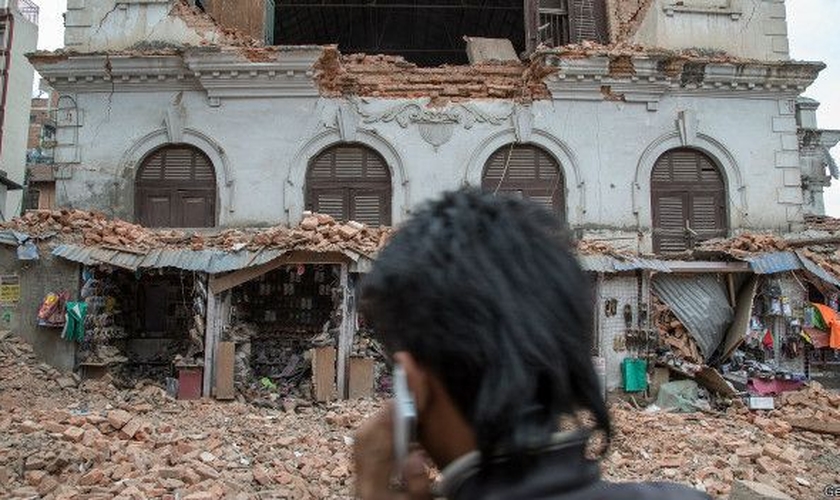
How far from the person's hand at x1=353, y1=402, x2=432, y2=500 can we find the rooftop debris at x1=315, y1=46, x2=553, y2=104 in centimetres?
1312

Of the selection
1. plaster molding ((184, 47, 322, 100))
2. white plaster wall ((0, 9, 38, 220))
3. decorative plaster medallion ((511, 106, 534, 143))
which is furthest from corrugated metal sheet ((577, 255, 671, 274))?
white plaster wall ((0, 9, 38, 220))

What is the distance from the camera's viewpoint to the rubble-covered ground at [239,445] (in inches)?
268

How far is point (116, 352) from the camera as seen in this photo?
1181 cm

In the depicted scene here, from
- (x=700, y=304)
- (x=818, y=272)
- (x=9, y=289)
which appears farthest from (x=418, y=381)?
(x=818, y=272)

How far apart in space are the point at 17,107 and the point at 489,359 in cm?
2582

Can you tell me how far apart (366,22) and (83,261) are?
1303cm

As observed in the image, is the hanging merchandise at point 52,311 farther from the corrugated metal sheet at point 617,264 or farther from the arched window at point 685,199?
the arched window at point 685,199

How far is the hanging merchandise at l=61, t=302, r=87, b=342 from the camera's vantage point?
36.2ft

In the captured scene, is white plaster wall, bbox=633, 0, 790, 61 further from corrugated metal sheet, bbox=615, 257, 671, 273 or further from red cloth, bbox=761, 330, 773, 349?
red cloth, bbox=761, 330, 773, 349

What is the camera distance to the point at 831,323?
11.6 m

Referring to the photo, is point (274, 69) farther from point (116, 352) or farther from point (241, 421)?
point (241, 421)

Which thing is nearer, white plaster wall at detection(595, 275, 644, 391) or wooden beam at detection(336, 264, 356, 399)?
wooden beam at detection(336, 264, 356, 399)

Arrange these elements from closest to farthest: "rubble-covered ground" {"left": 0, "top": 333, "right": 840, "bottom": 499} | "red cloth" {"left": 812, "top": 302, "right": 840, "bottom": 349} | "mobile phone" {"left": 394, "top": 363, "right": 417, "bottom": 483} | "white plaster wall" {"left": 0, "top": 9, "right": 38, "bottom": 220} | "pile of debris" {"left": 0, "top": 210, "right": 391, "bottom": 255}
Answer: "mobile phone" {"left": 394, "top": 363, "right": 417, "bottom": 483} < "rubble-covered ground" {"left": 0, "top": 333, "right": 840, "bottom": 499} < "pile of debris" {"left": 0, "top": 210, "right": 391, "bottom": 255} < "red cloth" {"left": 812, "top": 302, "right": 840, "bottom": 349} < "white plaster wall" {"left": 0, "top": 9, "right": 38, "bottom": 220}

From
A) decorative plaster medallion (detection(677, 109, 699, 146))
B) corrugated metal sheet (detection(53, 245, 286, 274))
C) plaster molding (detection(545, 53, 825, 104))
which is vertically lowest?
corrugated metal sheet (detection(53, 245, 286, 274))
